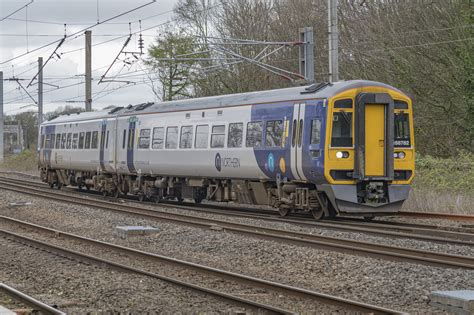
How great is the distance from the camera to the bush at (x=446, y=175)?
78.1ft

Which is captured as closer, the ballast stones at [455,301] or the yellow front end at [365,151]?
A: the ballast stones at [455,301]

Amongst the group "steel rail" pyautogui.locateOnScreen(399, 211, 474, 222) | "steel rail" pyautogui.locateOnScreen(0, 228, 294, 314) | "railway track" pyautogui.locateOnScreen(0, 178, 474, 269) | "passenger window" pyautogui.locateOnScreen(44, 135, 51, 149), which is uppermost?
"passenger window" pyautogui.locateOnScreen(44, 135, 51, 149)

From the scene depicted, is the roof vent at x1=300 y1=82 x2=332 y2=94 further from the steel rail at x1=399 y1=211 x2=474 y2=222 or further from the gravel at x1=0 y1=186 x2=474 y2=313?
the steel rail at x1=399 y1=211 x2=474 y2=222

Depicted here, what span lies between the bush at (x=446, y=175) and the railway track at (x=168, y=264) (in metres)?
11.8

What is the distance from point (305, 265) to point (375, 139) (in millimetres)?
6764

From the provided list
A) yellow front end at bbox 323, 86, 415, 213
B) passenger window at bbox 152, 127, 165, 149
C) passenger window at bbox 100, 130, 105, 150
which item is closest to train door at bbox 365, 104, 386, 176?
yellow front end at bbox 323, 86, 415, 213

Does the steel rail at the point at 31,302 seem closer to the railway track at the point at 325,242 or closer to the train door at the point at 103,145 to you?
the railway track at the point at 325,242

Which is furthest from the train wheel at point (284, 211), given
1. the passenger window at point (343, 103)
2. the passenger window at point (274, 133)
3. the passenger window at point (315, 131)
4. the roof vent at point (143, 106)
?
the roof vent at point (143, 106)

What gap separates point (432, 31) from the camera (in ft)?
98.9

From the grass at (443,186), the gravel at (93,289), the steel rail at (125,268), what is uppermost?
the grass at (443,186)

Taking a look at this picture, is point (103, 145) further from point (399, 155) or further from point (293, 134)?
point (399, 155)

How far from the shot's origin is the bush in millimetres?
23812

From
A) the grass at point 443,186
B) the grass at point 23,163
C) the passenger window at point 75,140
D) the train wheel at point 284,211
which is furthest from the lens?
the grass at point 23,163

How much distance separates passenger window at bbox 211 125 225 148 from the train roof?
57 cm
